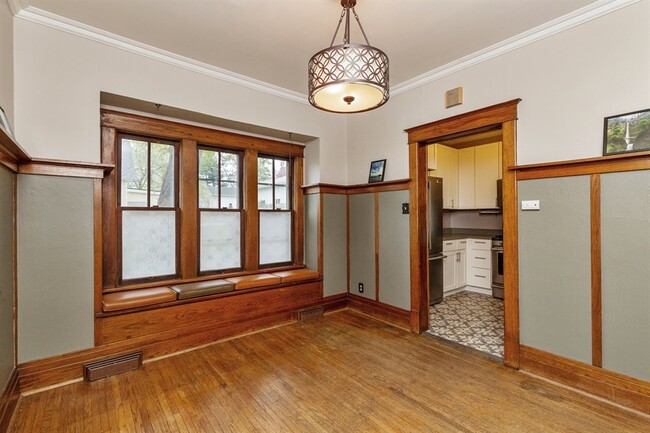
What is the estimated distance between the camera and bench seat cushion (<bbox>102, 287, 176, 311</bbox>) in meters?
2.72

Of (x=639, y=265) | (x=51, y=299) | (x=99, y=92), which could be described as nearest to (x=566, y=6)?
(x=639, y=265)

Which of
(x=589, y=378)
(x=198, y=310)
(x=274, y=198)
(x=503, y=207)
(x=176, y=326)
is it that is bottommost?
(x=589, y=378)

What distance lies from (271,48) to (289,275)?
2.55 m

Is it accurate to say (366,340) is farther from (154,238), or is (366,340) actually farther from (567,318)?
(154,238)

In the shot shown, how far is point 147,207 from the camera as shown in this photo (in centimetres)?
330

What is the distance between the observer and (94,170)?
2635mm

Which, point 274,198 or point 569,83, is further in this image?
point 274,198

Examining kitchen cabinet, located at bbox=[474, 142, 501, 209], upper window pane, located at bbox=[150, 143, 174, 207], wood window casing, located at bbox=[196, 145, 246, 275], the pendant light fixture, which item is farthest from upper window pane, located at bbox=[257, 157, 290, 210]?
kitchen cabinet, located at bbox=[474, 142, 501, 209]

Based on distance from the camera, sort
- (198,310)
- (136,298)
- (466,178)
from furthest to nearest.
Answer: (466,178) < (198,310) < (136,298)

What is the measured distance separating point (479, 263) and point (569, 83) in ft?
11.3

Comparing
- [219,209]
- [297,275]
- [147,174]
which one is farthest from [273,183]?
[147,174]

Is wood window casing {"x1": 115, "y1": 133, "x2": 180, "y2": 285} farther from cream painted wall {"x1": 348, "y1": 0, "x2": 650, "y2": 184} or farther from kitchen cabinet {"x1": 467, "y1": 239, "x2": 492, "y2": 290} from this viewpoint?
kitchen cabinet {"x1": 467, "y1": 239, "x2": 492, "y2": 290}

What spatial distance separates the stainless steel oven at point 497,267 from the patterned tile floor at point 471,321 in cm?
14

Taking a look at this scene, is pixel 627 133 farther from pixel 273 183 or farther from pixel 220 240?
pixel 220 240
